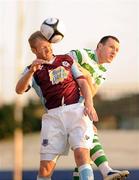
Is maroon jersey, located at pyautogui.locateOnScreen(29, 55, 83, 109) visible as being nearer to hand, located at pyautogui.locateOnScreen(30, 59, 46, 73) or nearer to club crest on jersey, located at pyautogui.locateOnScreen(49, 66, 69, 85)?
club crest on jersey, located at pyautogui.locateOnScreen(49, 66, 69, 85)

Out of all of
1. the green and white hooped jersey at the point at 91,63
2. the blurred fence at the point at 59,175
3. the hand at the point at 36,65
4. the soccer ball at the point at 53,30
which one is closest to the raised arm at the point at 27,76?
the hand at the point at 36,65

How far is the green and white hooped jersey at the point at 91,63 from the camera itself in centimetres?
579

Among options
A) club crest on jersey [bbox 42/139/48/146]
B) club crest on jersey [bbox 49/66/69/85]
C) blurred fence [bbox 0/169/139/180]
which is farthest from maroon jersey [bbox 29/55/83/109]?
blurred fence [bbox 0/169/139/180]

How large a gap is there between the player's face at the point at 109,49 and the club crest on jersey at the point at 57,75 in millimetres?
462

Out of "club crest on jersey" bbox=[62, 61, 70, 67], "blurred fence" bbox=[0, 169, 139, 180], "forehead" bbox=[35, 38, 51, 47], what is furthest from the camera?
"blurred fence" bbox=[0, 169, 139, 180]

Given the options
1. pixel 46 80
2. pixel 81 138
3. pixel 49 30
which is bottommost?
pixel 81 138

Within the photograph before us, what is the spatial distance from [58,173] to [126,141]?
17.7 meters

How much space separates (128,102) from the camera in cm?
3200

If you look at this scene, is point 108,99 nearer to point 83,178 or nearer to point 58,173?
point 58,173

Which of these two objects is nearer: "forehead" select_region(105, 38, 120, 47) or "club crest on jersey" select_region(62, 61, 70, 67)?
"club crest on jersey" select_region(62, 61, 70, 67)

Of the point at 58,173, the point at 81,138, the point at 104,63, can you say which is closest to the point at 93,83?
the point at 104,63

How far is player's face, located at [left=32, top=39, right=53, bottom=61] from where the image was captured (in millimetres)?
5434

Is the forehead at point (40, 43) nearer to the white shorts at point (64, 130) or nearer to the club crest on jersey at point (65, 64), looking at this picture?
the club crest on jersey at point (65, 64)

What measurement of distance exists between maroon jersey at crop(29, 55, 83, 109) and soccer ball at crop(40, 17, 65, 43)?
0.17 meters
